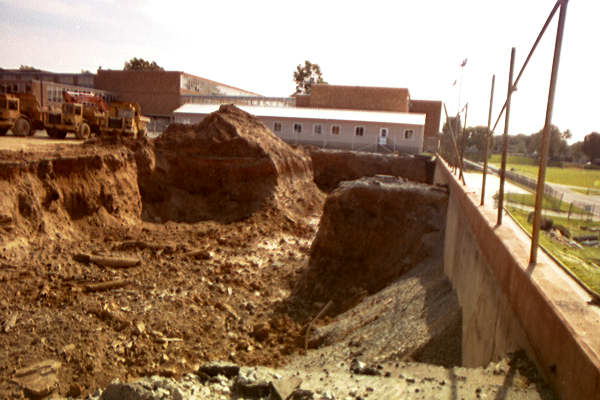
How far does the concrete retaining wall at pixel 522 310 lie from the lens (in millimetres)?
2777

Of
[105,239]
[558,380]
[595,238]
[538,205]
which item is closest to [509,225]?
[595,238]

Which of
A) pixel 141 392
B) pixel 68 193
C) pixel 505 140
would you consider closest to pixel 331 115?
pixel 68 193

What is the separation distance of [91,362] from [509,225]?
680cm

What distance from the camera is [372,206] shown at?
12234 mm

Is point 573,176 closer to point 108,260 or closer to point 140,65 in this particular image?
point 108,260

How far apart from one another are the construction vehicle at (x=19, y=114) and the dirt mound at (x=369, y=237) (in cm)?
1769

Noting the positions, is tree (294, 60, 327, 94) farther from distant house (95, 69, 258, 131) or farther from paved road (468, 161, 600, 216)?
paved road (468, 161, 600, 216)

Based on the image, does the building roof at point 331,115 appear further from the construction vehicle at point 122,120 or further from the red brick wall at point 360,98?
the construction vehicle at point 122,120

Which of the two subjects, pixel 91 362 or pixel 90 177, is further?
pixel 90 177

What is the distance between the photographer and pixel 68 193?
13289 mm

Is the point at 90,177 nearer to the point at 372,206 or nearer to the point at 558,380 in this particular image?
the point at 372,206

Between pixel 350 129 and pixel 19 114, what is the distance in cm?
2212

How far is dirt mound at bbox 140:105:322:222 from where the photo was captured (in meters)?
18.8

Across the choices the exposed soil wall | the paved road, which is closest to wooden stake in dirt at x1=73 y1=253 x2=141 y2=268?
the paved road
